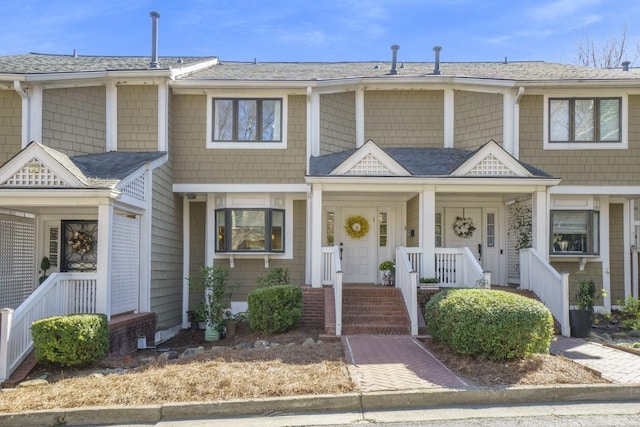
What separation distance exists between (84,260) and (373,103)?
8030 millimetres

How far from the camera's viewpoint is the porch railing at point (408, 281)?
34.7ft

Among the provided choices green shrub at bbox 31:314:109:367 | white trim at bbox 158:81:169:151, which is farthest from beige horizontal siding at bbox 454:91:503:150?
green shrub at bbox 31:314:109:367

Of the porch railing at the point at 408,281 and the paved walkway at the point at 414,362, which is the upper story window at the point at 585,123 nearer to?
the porch railing at the point at 408,281

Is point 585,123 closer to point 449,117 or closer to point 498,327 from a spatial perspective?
point 449,117

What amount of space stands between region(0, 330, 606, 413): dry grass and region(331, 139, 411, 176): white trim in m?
4.66

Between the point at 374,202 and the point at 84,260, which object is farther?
the point at 374,202

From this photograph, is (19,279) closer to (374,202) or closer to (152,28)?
(152,28)

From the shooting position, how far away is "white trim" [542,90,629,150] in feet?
44.1

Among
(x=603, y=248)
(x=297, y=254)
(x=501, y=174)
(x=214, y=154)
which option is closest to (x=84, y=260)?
(x=214, y=154)

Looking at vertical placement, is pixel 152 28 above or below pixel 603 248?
above

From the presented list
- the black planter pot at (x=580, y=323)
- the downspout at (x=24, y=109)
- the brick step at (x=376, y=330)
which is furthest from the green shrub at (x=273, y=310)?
the downspout at (x=24, y=109)

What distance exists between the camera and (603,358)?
861 cm

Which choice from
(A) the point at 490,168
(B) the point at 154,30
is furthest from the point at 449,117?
(B) the point at 154,30

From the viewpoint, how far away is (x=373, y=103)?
14414mm
